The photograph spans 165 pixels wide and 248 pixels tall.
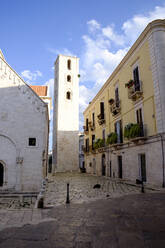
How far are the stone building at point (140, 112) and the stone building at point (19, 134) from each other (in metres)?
7.98

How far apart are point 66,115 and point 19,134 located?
24.5 metres

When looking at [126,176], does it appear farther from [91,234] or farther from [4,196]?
[91,234]

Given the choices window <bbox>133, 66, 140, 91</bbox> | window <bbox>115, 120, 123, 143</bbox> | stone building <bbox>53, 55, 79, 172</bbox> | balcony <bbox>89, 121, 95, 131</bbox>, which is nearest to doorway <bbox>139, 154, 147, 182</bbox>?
window <bbox>115, 120, 123, 143</bbox>

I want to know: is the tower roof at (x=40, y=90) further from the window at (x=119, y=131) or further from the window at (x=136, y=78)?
the window at (x=136, y=78)

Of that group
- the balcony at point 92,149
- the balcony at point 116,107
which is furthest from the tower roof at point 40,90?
the balcony at point 116,107

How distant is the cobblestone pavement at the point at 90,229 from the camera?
3.88 m

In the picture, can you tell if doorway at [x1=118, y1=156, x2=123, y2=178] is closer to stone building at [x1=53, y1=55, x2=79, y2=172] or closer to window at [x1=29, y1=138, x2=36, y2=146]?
window at [x1=29, y1=138, x2=36, y2=146]

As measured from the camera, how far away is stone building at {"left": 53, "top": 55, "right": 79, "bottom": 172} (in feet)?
118

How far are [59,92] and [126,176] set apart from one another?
24.9 meters

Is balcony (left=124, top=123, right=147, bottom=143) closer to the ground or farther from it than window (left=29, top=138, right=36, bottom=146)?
farther from it

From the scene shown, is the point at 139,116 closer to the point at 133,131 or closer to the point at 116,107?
the point at 133,131

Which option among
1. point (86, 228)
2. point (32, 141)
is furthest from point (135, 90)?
point (86, 228)

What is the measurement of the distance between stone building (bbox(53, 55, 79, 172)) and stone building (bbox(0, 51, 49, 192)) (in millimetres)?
22516

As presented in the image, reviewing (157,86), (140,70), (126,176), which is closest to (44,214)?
(157,86)
